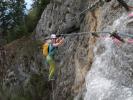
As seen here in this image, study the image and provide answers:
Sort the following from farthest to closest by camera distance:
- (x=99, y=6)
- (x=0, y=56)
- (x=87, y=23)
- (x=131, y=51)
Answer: (x=0, y=56) < (x=87, y=23) < (x=99, y=6) < (x=131, y=51)

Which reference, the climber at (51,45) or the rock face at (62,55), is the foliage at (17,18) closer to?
the rock face at (62,55)

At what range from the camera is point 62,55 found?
91.1 ft

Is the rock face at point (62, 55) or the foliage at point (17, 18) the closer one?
the rock face at point (62, 55)

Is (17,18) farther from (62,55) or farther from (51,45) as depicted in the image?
(51,45)

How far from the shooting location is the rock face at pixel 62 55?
21.0 meters

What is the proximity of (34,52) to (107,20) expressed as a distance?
17.0 metres

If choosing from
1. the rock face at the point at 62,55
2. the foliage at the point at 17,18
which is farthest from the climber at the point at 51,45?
the foliage at the point at 17,18

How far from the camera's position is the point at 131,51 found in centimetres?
1583

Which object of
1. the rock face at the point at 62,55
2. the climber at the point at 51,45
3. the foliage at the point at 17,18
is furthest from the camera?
the foliage at the point at 17,18

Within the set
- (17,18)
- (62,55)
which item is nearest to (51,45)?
(62,55)

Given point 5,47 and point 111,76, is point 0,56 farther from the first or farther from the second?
point 111,76

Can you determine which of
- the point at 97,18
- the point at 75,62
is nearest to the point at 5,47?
the point at 75,62

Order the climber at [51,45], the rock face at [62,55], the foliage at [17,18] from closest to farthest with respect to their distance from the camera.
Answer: the climber at [51,45], the rock face at [62,55], the foliage at [17,18]

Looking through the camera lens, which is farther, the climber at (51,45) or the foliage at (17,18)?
the foliage at (17,18)
